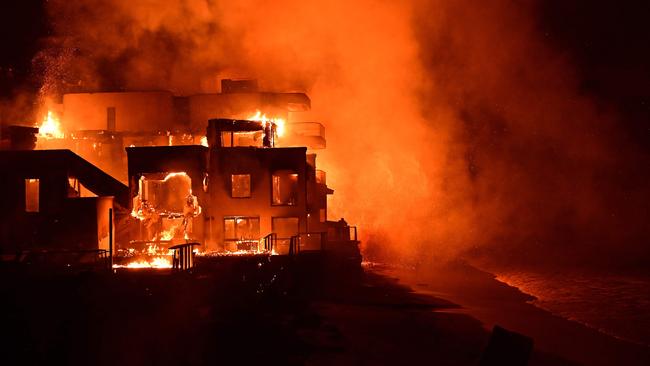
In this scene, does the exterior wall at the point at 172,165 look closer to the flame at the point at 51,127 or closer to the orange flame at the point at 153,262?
the orange flame at the point at 153,262

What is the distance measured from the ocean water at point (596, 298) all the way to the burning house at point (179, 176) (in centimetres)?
1373

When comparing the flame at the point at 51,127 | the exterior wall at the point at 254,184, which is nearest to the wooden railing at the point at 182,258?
the exterior wall at the point at 254,184

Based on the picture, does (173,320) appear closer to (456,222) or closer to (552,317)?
(552,317)

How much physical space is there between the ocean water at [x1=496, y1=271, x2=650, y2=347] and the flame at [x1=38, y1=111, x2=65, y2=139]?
127ft

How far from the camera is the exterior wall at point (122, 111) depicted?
53.4m

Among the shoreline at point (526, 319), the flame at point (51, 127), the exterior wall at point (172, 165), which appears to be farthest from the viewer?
the flame at point (51, 127)

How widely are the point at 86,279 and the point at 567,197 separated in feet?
383

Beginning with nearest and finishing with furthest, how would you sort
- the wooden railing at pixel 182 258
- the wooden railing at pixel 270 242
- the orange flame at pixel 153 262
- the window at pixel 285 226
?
the wooden railing at pixel 182 258 < the orange flame at pixel 153 262 < the wooden railing at pixel 270 242 < the window at pixel 285 226

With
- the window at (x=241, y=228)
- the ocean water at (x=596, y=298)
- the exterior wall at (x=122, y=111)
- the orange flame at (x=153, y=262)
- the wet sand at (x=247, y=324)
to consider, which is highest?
the exterior wall at (x=122, y=111)

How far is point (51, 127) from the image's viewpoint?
175 feet

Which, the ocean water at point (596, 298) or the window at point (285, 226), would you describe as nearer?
the ocean water at point (596, 298)

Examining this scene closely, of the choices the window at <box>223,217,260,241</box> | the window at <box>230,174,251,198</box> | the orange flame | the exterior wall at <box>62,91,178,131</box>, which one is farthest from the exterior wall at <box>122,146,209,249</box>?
the exterior wall at <box>62,91,178,131</box>

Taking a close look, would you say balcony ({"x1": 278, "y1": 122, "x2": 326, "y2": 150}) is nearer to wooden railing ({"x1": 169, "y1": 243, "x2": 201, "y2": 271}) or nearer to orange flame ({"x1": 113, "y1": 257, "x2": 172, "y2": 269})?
orange flame ({"x1": 113, "y1": 257, "x2": 172, "y2": 269})

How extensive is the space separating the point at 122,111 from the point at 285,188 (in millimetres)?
19069
